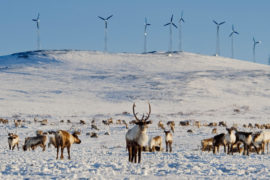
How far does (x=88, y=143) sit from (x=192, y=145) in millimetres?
6705

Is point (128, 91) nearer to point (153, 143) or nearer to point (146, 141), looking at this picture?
point (153, 143)

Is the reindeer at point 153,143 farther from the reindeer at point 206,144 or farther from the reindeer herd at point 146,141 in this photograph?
the reindeer at point 206,144

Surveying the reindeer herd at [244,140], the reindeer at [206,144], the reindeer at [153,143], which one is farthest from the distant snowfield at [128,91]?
the reindeer at [153,143]

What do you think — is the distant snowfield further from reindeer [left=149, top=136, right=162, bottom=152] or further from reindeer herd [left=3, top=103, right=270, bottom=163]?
reindeer [left=149, top=136, right=162, bottom=152]

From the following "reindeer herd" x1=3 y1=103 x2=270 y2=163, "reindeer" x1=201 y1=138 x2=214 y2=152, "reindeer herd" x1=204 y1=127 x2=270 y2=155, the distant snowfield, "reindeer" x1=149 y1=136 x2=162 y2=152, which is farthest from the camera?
the distant snowfield

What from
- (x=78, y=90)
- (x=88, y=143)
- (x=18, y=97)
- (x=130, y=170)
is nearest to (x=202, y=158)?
(x=130, y=170)

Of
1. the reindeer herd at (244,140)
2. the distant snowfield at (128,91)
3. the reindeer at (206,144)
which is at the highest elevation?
the distant snowfield at (128,91)

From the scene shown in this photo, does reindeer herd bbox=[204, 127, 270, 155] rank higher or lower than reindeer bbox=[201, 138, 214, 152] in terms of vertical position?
higher

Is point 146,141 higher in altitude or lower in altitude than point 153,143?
higher

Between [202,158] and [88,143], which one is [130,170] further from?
[88,143]

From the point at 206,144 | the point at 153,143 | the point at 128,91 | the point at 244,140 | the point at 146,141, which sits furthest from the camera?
the point at 128,91

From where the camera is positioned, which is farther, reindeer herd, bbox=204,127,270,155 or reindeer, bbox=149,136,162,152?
reindeer, bbox=149,136,162,152

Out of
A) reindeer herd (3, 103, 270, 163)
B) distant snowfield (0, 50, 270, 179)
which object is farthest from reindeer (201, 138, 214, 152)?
distant snowfield (0, 50, 270, 179)

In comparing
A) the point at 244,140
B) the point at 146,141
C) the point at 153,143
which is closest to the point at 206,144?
the point at 153,143
